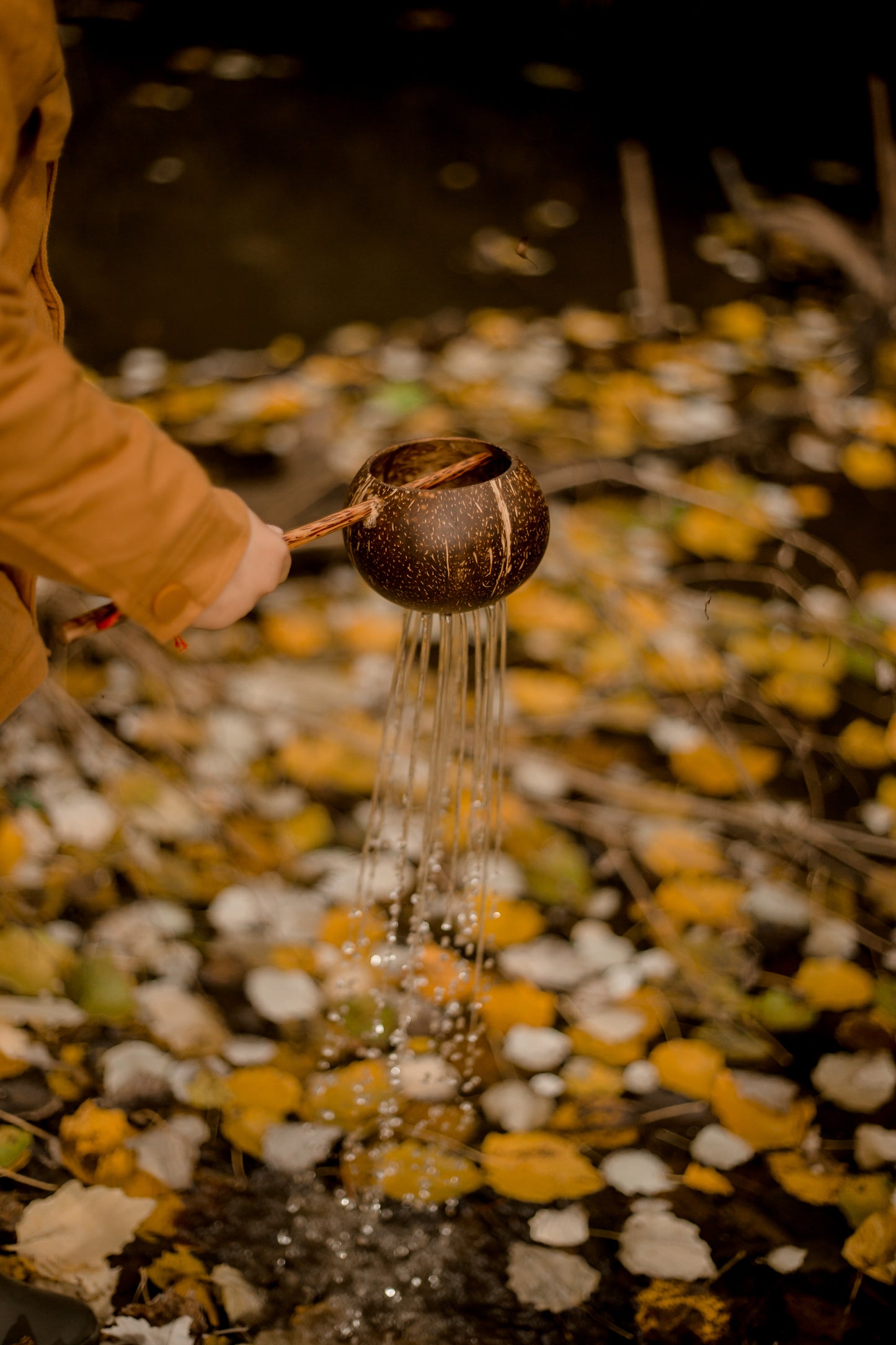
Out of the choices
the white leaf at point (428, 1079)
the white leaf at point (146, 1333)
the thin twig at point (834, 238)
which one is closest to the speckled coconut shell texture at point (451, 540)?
the white leaf at point (428, 1079)

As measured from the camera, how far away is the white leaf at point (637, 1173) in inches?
51.2

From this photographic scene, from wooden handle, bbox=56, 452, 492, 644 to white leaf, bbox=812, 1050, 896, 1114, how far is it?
0.99 meters

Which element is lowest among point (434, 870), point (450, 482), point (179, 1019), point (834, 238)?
point (179, 1019)

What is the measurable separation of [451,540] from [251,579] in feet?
0.61

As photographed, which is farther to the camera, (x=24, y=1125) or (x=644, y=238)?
(x=644, y=238)

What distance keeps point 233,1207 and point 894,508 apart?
2255 millimetres

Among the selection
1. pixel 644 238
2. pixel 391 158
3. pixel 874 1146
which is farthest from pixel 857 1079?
pixel 391 158

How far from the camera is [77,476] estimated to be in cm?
84

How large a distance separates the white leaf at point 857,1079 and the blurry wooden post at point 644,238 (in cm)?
254

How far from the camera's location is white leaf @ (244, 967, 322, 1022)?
1508 mm

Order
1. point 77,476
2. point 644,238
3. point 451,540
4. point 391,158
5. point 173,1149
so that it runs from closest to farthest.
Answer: point 77,476
point 451,540
point 173,1149
point 644,238
point 391,158

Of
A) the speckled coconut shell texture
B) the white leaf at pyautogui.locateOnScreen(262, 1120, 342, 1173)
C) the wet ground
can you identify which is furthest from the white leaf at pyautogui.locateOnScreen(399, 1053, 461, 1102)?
the wet ground

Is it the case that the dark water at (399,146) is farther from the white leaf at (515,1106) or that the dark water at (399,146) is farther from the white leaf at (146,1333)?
the white leaf at (146,1333)

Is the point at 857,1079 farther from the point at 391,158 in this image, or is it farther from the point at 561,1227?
the point at 391,158
